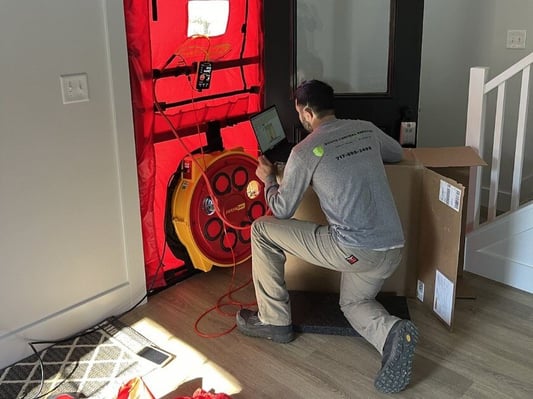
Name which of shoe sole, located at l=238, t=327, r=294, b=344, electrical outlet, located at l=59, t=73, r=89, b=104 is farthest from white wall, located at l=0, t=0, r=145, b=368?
shoe sole, located at l=238, t=327, r=294, b=344

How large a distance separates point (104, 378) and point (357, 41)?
210 centimetres

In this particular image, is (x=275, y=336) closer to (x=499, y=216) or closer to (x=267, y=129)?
(x=267, y=129)

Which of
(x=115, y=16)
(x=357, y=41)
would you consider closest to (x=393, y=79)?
(x=357, y=41)

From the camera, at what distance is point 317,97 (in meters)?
2.42

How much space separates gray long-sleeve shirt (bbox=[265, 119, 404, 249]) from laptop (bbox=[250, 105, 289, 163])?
1.37 feet

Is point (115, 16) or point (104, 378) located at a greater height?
point (115, 16)

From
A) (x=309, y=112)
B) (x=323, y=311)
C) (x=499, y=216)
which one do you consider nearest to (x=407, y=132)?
(x=499, y=216)

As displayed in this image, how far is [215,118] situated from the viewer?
315 centimetres

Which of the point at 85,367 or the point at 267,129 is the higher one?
the point at 267,129

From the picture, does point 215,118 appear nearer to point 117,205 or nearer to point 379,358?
point 117,205

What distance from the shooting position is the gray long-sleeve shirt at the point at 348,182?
2.35 metres

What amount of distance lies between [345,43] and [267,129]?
0.81 metres

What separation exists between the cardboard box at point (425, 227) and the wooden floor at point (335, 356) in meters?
0.13

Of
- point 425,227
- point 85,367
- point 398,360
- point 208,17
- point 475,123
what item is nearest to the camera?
point 398,360
